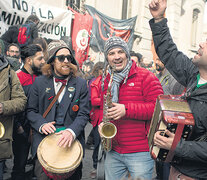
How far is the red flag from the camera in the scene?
365 inches

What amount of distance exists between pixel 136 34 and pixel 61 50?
37.8 feet

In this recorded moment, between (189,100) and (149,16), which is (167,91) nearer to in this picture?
(189,100)

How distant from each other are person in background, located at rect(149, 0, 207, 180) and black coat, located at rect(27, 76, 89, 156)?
115 centimetres

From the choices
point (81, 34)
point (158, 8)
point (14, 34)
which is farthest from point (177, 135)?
point (81, 34)

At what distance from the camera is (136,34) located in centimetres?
1348

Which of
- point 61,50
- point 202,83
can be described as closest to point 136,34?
point 61,50

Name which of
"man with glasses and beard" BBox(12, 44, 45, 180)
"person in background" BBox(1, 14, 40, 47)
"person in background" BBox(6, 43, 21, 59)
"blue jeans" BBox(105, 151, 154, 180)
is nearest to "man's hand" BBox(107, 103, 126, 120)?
"blue jeans" BBox(105, 151, 154, 180)

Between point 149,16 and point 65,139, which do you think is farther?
point 149,16

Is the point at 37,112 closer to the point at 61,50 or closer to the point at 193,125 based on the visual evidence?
the point at 61,50

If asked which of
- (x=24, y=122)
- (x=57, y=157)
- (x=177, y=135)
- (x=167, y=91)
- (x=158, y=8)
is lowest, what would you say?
(x=24, y=122)

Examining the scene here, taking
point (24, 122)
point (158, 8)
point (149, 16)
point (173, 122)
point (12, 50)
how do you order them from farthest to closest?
point (149, 16)
point (12, 50)
point (24, 122)
point (158, 8)
point (173, 122)

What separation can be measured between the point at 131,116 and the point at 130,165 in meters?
0.57

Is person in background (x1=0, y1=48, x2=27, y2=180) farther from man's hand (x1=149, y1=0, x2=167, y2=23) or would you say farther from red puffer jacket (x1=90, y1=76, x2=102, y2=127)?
man's hand (x1=149, y1=0, x2=167, y2=23)

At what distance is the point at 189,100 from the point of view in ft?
5.79
